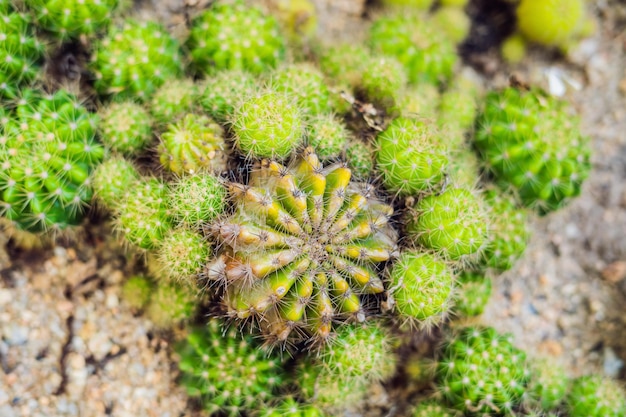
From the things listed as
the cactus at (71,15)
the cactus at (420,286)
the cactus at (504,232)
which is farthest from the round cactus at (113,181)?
the cactus at (504,232)

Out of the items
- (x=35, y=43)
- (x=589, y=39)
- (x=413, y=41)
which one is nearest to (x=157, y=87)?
(x=35, y=43)

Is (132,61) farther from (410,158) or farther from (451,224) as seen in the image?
(451,224)

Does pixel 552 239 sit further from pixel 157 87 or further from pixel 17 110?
pixel 17 110

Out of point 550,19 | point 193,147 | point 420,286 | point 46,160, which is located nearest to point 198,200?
point 193,147

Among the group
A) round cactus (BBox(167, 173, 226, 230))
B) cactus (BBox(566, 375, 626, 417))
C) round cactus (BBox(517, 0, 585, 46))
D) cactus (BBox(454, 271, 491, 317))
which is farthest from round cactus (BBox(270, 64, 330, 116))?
cactus (BBox(566, 375, 626, 417))

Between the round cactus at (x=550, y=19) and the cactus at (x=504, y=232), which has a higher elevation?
the round cactus at (x=550, y=19)

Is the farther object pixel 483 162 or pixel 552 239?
pixel 552 239

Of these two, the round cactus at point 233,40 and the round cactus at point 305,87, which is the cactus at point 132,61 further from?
the round cactus at point 305,87
